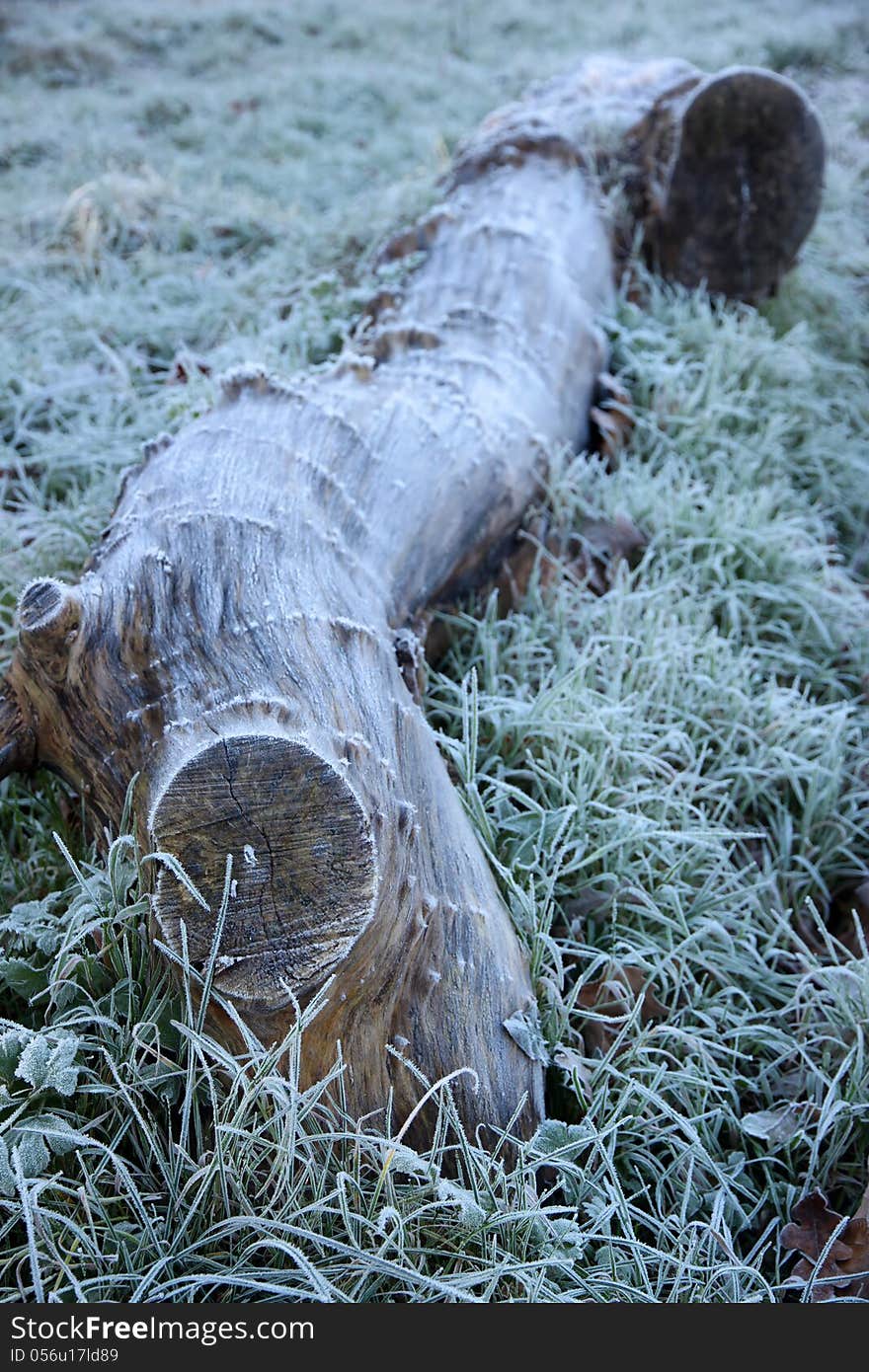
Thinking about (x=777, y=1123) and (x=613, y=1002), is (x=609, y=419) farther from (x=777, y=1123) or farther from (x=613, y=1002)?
(x=777, y=1123)

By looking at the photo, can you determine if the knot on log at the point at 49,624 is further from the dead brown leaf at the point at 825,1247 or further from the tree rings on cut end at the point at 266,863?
the dead brown leaf at the point at 825,1247

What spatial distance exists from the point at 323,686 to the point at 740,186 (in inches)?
124

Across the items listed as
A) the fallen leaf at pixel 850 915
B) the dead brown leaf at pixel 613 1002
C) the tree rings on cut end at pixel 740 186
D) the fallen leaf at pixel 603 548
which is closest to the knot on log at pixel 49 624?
the dead brown leaf at pixel 613 1002

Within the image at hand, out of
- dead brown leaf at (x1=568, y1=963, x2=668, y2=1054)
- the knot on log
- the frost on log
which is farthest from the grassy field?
the knot on log

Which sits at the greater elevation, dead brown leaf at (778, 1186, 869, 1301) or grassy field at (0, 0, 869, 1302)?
grassy field at (0, 0, 869, 1302)

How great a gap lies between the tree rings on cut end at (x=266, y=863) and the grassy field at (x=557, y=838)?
0.11 metres

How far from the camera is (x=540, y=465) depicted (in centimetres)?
Result: 264

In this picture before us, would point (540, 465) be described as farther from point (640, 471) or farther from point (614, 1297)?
point (614, 1297)

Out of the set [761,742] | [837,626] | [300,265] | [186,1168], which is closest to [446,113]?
[300,265]

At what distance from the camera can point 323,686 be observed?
1.59 meters

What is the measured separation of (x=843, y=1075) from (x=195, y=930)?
1.20 metres

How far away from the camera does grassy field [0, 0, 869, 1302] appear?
1308mm

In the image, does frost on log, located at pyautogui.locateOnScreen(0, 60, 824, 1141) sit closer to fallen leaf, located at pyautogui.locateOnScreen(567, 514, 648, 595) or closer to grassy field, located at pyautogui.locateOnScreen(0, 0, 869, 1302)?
grassy field, located at pyautogui.locateOnScreen(0, 0, 869, 1302)

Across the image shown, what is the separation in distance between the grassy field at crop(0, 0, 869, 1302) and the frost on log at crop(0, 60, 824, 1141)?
11 centimetres
